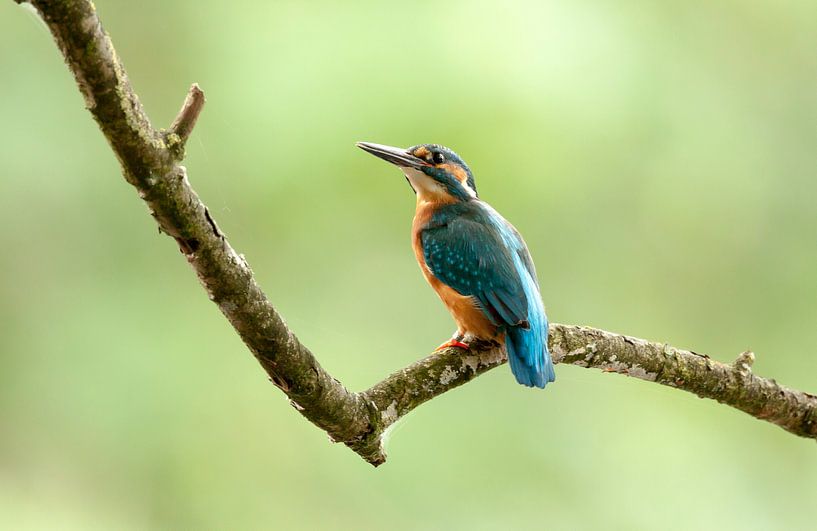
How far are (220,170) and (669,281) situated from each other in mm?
2233

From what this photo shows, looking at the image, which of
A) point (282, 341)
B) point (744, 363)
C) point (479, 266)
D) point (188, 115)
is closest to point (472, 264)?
point (479, 266)

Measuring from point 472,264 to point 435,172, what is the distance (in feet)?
1.41

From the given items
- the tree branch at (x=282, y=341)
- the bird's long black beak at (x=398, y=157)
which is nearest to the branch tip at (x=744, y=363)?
the tree branch at (x=282, y=341)

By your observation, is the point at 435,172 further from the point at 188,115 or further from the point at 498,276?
the point at 188,115

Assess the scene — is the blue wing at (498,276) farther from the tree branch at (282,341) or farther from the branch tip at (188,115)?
the branch tip at (188,115)

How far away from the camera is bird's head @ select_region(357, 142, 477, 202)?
8.53ft

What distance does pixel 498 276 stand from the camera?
221 centimetres

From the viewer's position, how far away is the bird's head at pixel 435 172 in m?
2.60

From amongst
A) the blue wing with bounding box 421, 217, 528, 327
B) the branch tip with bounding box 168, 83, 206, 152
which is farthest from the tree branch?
the blue wing with bounding box 421, 217, 528, 327

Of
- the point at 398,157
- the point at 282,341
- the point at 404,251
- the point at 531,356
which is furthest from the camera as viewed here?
the point at 404,251

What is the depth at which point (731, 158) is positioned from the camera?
4660mm

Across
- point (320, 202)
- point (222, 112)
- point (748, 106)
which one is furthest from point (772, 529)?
point (222, 112)

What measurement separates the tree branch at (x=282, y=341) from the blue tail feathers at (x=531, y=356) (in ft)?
0.24

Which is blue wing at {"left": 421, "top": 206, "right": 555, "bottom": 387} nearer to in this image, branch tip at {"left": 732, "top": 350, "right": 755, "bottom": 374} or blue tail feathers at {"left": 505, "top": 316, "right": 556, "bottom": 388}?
blue tail feathers at {"left": 505, "top": 316, "right": 556, "bottom": 388}
